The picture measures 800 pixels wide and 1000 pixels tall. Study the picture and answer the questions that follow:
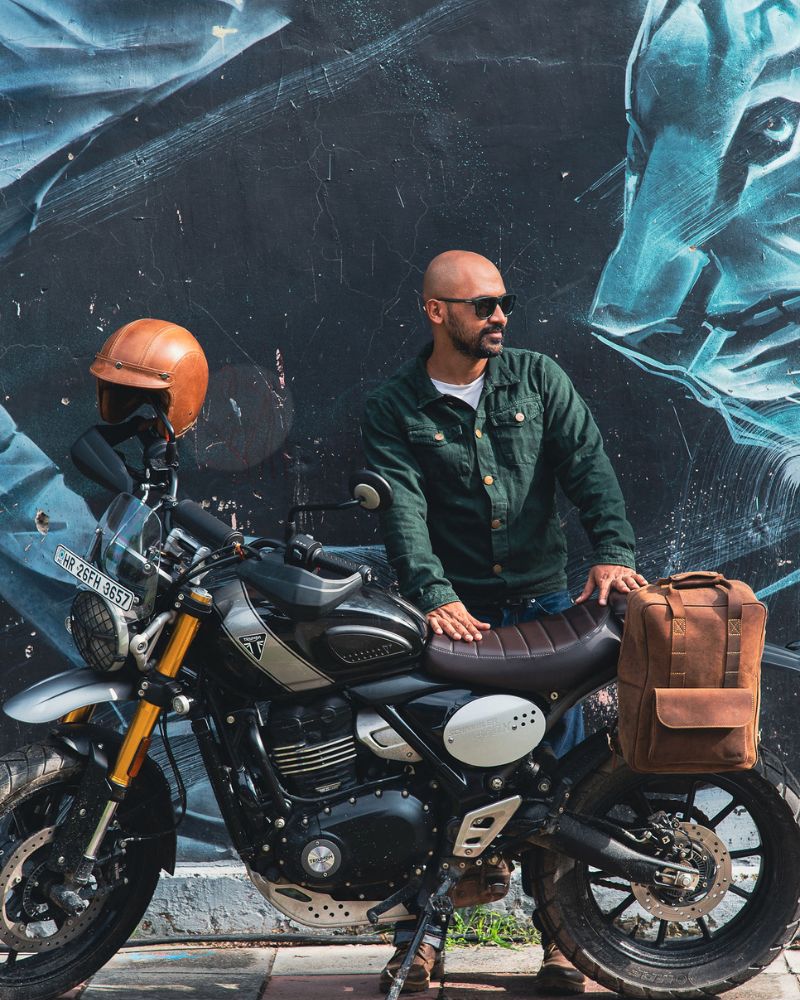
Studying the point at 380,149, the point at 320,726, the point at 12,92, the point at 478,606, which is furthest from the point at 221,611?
the point at 12,92

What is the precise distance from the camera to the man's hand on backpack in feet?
11.6

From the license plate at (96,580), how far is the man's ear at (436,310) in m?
1.36

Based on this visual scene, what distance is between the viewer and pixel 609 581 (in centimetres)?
356

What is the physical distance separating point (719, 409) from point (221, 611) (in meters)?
2.09

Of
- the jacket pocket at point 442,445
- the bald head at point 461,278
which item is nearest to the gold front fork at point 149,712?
the jacket pocket at point 442,445

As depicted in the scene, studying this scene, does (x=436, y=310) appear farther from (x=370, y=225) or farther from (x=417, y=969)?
(x=417, y=969)

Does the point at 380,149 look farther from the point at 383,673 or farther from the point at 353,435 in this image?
the point at 383,673

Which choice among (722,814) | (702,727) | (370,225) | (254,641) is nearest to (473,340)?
(370,225)

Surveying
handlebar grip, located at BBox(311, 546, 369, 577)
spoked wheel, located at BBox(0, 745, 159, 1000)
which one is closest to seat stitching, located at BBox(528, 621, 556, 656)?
handlebar grip, located at BBox(311, 546, 369, 577)

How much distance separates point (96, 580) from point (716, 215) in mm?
2550

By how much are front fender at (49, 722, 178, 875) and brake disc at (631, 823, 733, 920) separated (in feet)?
4.53

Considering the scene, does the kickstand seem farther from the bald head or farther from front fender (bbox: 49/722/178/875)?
the bald head

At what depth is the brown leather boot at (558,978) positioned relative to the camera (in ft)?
12.1

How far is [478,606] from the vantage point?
3922mm
